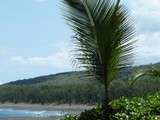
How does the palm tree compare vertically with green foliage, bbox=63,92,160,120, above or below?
above

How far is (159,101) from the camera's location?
376 inches

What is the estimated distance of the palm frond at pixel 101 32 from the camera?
28.6 feet

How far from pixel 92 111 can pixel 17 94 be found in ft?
569

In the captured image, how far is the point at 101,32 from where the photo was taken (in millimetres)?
8734

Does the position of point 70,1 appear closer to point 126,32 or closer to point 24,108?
point 126,32

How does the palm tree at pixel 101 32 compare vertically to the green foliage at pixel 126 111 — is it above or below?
above

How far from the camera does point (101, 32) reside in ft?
28.7

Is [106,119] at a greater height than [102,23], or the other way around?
[102,23]

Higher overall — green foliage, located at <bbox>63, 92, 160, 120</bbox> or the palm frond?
the palm frond

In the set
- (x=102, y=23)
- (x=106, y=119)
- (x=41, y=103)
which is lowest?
(x=106, y=119)

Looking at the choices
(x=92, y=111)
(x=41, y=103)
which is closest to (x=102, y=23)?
(x=92, y=111)

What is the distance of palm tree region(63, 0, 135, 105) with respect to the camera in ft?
28.6

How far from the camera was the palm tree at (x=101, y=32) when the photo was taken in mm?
8719

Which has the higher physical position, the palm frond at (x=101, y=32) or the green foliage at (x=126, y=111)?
the palm frond at (x=101, y=32)
